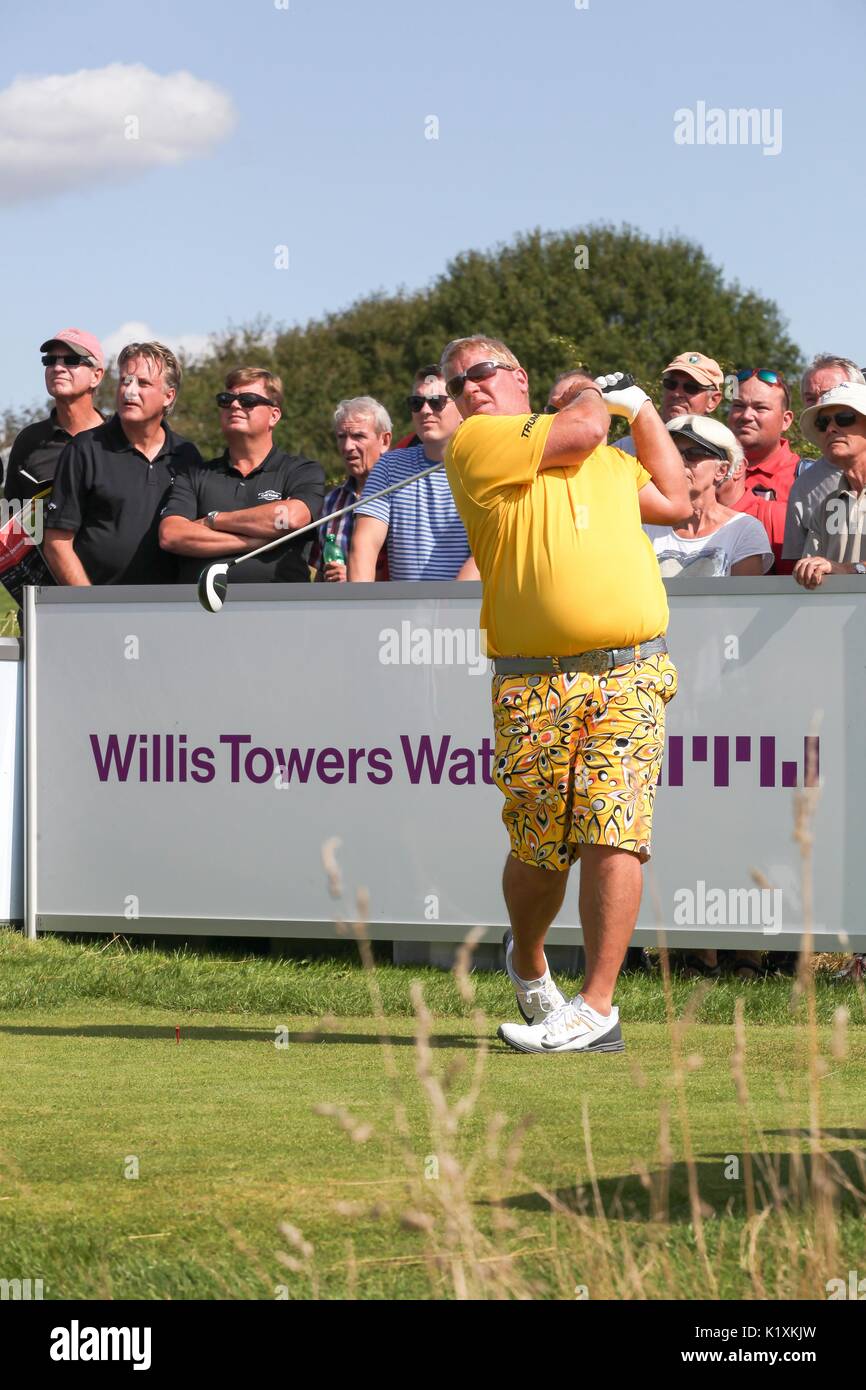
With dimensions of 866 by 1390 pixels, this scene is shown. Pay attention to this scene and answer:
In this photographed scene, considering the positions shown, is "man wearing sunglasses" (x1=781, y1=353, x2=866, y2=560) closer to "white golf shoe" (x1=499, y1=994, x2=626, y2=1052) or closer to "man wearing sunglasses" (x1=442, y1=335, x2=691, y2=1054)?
"man wearing sunglasses" (x1=442, y1=335, x2=691, y2=1054)

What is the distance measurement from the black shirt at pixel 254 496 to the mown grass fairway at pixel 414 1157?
2.62 metres

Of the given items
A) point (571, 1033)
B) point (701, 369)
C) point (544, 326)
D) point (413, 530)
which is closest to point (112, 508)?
point (413, 530)

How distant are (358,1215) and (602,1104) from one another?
1258 mm

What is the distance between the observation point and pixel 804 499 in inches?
322

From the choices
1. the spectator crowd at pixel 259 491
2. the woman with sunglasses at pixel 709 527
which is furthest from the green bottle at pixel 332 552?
the woman with sunglasses at pixel 709 527

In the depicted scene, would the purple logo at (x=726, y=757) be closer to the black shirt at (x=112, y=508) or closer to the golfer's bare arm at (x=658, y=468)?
the golfer's bare arm at (x=658, y=468)

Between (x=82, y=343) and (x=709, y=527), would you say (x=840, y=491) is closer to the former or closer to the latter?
(x=709, y=527)

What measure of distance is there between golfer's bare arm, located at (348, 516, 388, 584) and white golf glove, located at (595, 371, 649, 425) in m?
3.01

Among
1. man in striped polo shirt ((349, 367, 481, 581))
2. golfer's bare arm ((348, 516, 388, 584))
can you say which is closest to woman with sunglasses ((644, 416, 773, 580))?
man in striped polo shirt ((349, 367, 481, 581))

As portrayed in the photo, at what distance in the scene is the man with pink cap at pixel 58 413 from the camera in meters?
10.2

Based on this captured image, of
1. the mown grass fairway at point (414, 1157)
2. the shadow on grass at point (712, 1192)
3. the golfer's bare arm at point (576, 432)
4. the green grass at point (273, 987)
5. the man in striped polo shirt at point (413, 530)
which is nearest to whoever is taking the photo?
the mown grass fairway at point (414, 1157)

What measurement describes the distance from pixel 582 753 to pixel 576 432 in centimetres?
95

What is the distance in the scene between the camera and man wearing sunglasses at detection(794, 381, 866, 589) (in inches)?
312

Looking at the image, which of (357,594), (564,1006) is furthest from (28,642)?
(564,1006)
